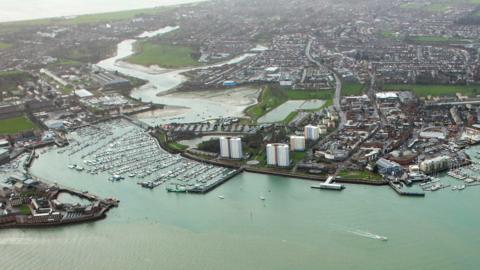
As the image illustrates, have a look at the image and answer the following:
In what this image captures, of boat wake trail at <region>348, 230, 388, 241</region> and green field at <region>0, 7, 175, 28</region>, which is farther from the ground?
green field at <region>0, 7, 175, 28</region>

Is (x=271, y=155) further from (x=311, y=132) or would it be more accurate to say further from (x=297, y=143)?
(x=311, y=132)

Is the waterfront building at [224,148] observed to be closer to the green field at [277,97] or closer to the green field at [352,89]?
the green field at [277,97]

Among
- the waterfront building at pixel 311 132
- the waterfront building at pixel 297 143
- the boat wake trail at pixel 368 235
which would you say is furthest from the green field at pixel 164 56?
the boat wake trail at pixel 368 235

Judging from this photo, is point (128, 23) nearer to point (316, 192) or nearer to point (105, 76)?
point (105, 76)

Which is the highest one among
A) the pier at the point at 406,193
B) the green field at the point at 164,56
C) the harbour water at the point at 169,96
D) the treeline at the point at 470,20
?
the treeline at the point at 470,20

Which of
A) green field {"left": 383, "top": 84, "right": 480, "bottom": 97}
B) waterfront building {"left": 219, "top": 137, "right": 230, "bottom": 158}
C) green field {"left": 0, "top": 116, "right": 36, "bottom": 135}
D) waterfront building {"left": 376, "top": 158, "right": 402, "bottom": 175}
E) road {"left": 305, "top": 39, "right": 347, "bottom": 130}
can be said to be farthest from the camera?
green field {"left": 383, "top": 84, "right": 480, "bottom": 97}

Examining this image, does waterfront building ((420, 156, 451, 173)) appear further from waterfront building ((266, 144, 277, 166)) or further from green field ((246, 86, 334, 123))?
green field ((246, 86, 334, 123))

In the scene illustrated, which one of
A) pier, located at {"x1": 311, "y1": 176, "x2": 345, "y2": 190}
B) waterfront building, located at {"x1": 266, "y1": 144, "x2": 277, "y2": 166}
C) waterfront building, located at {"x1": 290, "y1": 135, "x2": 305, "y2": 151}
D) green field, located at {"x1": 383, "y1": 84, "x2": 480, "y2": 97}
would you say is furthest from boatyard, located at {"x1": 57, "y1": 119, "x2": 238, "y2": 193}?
green field, located at {"x1": 383, "y1": 84, "x2": 480, "y2": 97}
